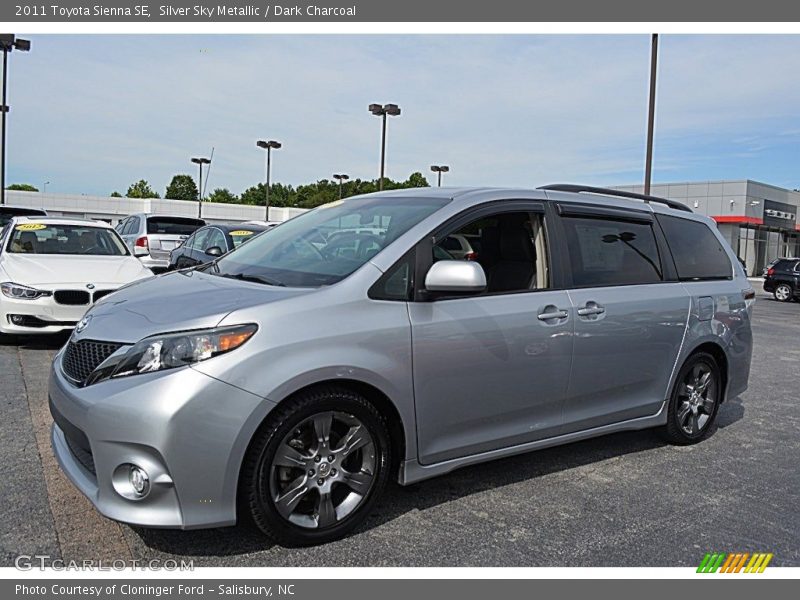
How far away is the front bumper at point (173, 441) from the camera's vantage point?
2.85 m

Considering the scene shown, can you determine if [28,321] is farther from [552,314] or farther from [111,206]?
[111,206]

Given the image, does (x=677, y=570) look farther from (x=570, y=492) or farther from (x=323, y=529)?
(x=323, y=529)

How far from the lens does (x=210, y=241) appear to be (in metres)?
10.8

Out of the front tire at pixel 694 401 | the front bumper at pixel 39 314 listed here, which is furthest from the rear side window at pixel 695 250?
the front bumper at pixel 39 314

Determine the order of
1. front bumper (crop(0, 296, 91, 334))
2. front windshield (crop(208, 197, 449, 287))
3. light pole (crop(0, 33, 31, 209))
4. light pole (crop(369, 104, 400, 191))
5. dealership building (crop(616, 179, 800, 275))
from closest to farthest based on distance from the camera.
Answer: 1. front windshield (crop(208, 197, 449, 287))
2. front bumper (crop(0, 296, 91, 334))
3. light pole (crop(0, 33, 31, 209))
4. light pole (crop(369, 104, 400, 191))
5. dealership building (crop(616, 179, 800, 275))

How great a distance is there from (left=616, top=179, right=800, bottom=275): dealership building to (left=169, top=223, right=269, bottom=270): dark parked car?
3263cm

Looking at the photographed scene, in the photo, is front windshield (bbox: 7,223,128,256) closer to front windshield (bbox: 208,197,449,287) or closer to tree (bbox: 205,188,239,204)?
front windshield (bbox: 208,197,449,287)

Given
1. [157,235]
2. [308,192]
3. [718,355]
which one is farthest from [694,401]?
[308,192]

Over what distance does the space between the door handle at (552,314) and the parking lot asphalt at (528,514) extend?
3.34 ft

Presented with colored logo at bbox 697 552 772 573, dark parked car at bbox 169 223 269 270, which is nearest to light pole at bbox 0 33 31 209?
dark parked car at bbox 169 223 269 270

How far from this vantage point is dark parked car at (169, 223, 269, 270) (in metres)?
10.1

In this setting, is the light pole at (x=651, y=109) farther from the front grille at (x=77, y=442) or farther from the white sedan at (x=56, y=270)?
the front grille at (x=77, y=442)

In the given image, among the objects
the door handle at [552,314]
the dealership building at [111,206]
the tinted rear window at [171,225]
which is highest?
the dealership building at [111,206]

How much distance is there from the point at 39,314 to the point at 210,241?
357 cm
